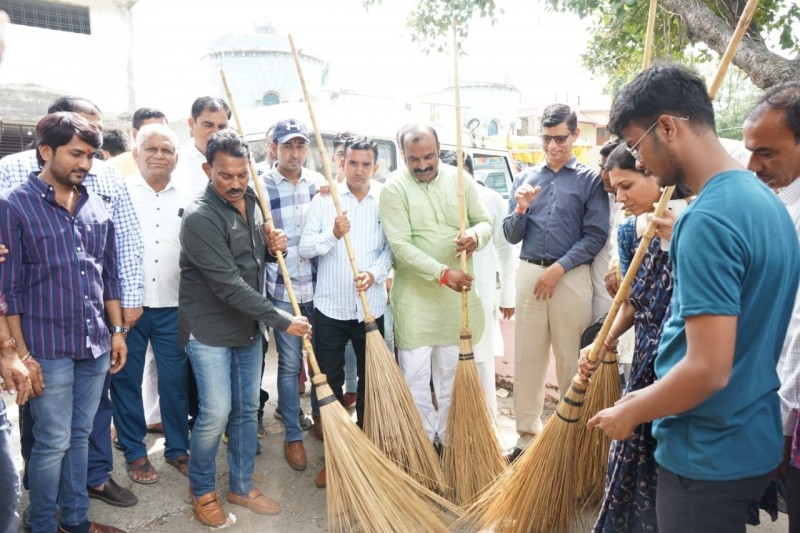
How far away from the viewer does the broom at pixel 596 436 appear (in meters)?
2.37

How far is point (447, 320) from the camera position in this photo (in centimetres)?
296

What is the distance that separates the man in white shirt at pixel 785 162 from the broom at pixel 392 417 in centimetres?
154

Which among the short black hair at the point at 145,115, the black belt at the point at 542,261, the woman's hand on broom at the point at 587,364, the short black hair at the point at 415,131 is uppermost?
the short black hair at the point at 145,115

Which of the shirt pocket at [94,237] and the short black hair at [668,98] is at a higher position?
the short black hair at [668,98]

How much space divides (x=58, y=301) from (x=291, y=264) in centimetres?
129

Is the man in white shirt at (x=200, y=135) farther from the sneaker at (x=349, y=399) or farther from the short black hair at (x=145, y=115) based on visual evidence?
the sneaker at (x=349, y=399)

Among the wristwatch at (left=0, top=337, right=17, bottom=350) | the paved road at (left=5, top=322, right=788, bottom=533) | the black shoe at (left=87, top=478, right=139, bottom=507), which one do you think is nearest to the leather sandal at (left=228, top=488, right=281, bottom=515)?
the paved road at (left=5, top=322, right=788, bottom=533)

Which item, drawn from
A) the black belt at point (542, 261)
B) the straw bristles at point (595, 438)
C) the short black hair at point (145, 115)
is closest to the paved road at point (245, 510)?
the straw bristles at point (595, 438)

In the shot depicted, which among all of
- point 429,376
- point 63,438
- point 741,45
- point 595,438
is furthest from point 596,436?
point 741,45

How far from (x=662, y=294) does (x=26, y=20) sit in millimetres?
10792

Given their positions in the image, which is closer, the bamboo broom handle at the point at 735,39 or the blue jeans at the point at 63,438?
the bamboo broom handle at the point at 735,39

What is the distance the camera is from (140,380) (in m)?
2.97

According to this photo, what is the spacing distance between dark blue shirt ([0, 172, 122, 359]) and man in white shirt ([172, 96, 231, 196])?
3.47 ft

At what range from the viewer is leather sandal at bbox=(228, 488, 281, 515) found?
263 centimetres
